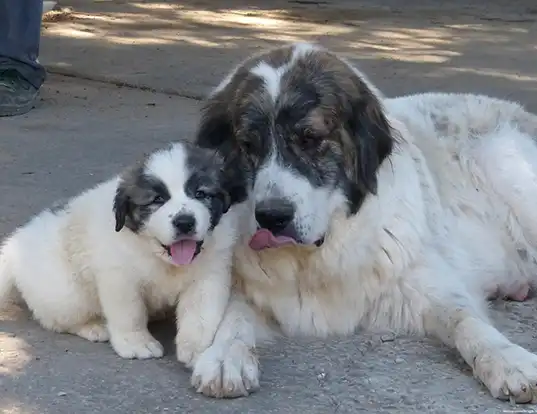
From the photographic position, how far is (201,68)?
10.9 metres

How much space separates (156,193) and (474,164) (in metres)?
1.91

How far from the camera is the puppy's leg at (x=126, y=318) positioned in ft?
13.4

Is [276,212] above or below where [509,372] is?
above

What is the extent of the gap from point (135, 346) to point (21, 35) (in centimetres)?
512

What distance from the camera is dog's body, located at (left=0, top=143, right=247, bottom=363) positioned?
13.2 ft

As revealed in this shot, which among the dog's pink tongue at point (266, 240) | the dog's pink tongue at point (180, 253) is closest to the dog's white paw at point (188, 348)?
the dog's pink tongue at point (180, 253)

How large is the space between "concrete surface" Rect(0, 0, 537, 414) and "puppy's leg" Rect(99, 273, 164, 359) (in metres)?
0.06

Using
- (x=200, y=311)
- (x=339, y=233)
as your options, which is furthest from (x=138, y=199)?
(x=339, y=233)

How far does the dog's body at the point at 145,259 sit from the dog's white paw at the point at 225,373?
6.4 inches

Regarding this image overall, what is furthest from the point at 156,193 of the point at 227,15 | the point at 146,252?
the point at 227,15

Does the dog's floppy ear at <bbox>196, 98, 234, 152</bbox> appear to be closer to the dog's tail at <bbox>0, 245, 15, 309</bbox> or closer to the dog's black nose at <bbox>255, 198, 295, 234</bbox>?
the dog's black nose at <bbox>255, 198, 295, 234</bbox>

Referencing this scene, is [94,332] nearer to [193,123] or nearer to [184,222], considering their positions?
[184,222]

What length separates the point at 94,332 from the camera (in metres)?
4.41

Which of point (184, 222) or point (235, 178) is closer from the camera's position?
point (184, 222)
